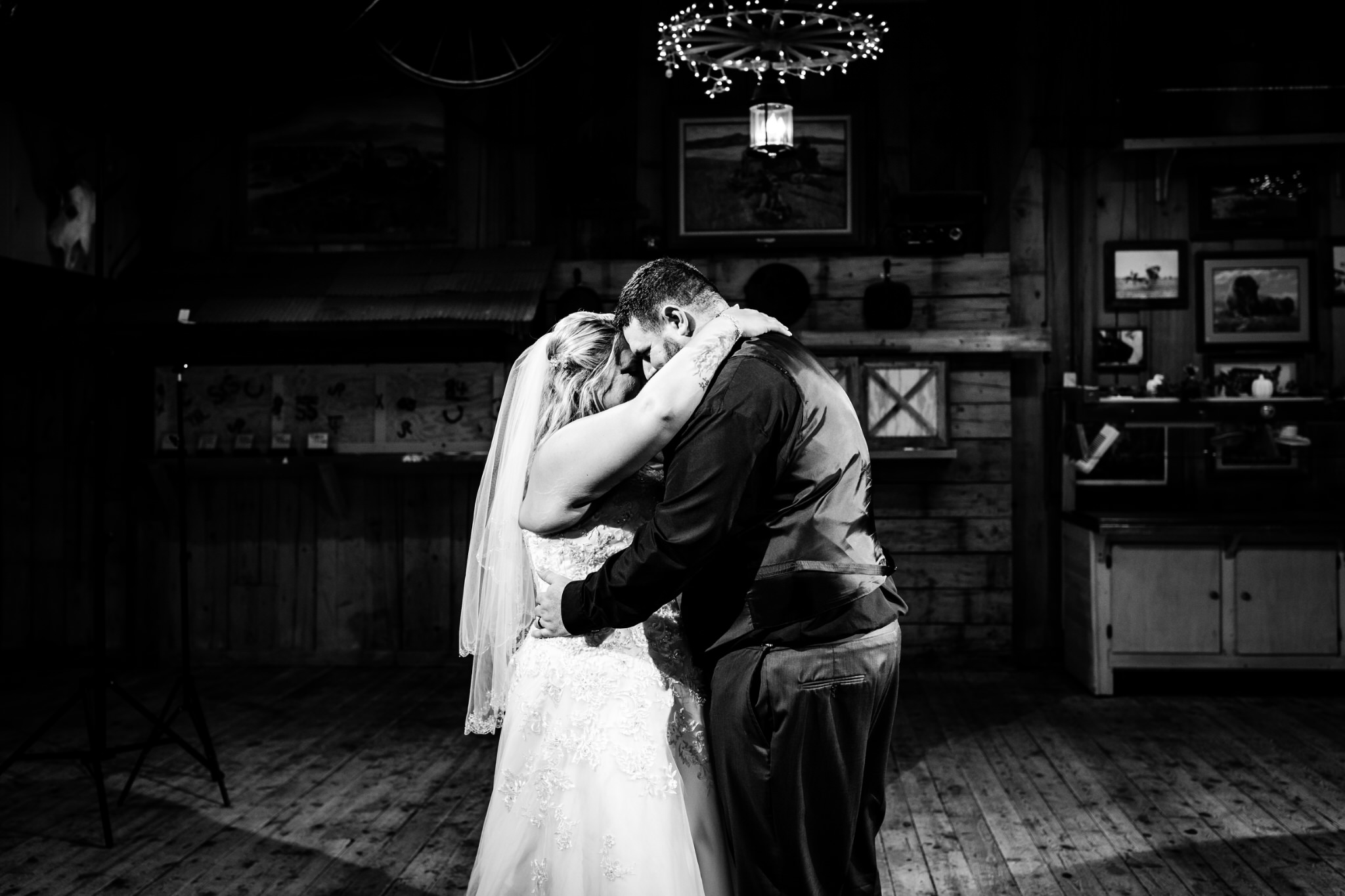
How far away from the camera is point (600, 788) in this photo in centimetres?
240

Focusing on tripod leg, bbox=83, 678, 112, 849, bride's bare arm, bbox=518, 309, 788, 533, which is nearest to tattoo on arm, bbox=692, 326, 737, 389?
bride's bare arm, bbox=518, 309, 788, 533

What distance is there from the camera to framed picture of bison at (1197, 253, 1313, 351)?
255 inches

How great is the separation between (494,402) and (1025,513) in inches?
123

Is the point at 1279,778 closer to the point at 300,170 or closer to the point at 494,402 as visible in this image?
the point at 494,402

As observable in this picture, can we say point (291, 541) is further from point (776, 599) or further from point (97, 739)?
point (776, 599)

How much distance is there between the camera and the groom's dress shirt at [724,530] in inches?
89.9

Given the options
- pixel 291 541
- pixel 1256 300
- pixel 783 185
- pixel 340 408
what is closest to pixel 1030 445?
pixel 1256 300

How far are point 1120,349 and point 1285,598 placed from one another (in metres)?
1.60

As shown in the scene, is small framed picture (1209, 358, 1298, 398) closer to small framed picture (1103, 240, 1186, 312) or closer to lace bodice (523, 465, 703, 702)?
small framed picture (1103, 240, 1186, 312)

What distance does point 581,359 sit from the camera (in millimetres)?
2717

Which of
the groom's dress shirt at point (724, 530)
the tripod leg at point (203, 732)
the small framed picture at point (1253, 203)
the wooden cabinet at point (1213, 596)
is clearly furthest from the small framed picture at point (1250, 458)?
the tripod leg at point (203, 732)

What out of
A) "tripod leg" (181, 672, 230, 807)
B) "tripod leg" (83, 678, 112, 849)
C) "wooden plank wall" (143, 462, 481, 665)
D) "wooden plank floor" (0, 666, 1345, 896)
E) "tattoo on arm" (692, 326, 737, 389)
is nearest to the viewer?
"tattoo on arm" (692, 326, 737, 389)

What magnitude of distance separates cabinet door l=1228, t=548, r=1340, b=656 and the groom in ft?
13.6

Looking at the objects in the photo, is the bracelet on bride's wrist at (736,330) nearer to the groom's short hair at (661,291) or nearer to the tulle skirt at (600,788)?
the groom's short hair at (661,291)
